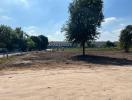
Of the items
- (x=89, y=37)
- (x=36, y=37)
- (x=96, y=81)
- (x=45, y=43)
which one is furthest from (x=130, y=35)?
(x=45, y=43)

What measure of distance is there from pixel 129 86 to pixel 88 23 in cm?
3070

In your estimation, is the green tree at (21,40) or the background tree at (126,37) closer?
the background tree at (126,37)

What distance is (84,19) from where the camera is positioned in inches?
1731

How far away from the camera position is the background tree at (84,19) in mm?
43781

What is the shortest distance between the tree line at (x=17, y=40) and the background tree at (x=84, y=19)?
36.7 metres

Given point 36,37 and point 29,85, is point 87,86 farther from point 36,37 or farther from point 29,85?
point 36,37

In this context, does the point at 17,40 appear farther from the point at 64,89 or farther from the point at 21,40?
the point at 64,89

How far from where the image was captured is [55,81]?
15.8m

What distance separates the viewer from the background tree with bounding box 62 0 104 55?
4378 cm

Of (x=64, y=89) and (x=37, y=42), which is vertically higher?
(x=37, y=42)

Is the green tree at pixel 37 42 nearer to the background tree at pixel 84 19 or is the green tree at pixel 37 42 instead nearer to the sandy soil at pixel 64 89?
the background tree at pixel 84 19

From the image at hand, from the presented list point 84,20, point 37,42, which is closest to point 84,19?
point 84,20

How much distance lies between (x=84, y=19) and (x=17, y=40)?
206 ft

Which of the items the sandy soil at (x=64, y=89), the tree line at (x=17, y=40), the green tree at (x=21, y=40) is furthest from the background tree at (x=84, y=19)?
the green tree at (x=21, y=40)
